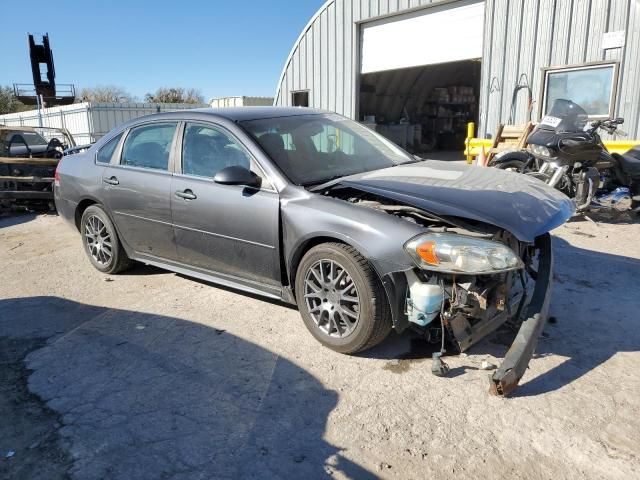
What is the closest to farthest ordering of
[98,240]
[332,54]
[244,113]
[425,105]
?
[244,113] → [98,240] → [332,54] → [425,105]

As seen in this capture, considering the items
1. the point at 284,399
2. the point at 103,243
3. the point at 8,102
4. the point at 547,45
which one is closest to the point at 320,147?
the point at 284,399

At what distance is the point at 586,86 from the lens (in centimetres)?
905

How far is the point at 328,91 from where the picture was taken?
A: 46.4 feet

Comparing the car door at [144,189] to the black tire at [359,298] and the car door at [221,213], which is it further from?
the black tire at [359,298]

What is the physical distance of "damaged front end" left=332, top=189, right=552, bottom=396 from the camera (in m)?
2.82

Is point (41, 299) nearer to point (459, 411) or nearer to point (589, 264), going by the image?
point (459, 411)

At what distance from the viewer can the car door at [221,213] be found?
12.1 ft

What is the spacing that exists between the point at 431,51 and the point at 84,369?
1085cm

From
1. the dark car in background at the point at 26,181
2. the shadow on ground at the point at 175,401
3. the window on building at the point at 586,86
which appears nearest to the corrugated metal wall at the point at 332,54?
the window on building at the point at 586,86

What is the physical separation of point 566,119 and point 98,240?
249 inches

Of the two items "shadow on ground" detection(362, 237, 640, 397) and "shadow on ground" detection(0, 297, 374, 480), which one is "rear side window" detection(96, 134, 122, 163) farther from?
"shadow on ground" detection(362, 237, 640, 397)

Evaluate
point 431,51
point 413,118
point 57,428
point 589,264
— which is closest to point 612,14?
point 431,51

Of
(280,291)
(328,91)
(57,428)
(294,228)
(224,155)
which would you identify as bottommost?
(57,428)

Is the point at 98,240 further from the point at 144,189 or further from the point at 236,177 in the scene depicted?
the point at 236,177
